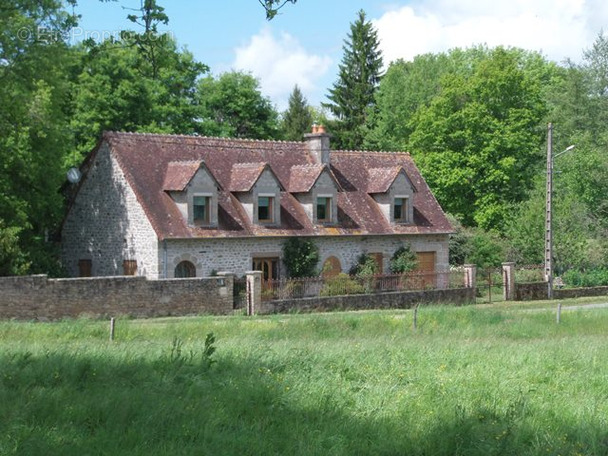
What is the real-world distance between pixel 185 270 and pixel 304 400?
2342 centimetres

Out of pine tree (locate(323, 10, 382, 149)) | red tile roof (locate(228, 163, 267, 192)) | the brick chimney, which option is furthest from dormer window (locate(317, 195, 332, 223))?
pine tree (locate(323, 10, 382, 149))

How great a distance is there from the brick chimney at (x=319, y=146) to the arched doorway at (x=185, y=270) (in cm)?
973

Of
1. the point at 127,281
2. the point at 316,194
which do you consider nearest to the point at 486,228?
the point at 316,194

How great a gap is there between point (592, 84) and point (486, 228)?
14.5m

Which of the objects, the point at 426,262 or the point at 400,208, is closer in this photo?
the point at 400,208

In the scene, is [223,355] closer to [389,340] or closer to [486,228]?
[389,340]

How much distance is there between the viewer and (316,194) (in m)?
40.5

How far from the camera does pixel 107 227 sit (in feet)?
124

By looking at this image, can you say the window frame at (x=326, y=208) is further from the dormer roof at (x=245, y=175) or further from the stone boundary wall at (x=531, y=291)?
the stone boundary wall at (x=531, y=291)

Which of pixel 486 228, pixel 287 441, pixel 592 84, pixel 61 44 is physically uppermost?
pixel 592 84

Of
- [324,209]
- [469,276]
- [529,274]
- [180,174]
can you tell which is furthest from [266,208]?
[529,274]

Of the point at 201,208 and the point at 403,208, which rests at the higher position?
the point at 403,208

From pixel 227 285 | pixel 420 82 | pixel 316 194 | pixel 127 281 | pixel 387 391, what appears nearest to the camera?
pixel 387 391

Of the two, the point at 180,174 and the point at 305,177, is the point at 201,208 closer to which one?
the point at 180,174
